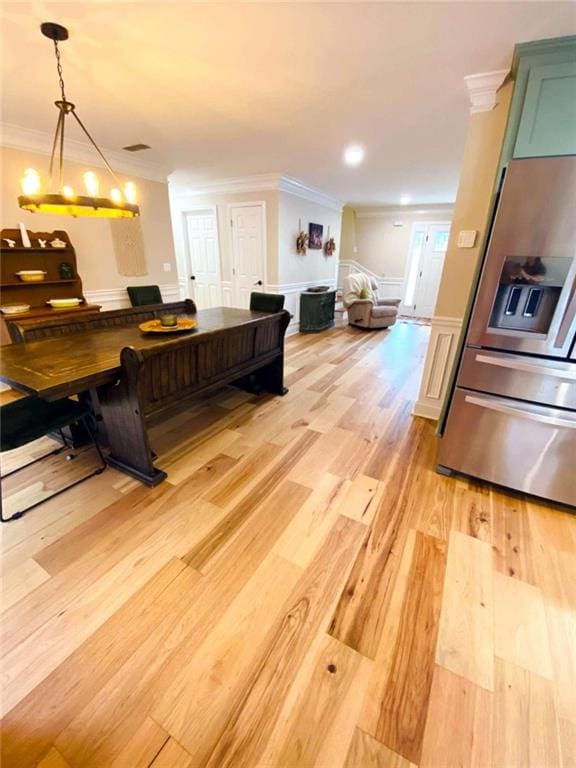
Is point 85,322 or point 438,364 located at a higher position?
point 85,322

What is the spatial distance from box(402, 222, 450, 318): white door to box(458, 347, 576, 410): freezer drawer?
19.5ft

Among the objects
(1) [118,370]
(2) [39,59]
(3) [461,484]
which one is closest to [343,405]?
(3) [461,484]

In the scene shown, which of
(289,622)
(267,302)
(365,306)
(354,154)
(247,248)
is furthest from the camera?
(365,306)

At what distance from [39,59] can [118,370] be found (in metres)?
2.15

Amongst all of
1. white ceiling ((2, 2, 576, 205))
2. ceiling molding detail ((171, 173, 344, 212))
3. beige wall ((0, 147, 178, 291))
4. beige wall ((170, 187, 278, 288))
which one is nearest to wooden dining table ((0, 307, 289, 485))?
white ceiling ((2, 2, 576, 205))

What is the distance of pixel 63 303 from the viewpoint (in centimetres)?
353

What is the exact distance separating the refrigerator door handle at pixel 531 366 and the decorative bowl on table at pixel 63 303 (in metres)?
4.08

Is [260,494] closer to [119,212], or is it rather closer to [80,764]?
[80,764]

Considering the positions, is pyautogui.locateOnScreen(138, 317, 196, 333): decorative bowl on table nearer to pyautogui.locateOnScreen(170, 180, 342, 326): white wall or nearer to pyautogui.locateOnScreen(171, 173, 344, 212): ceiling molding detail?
pyautogui.locateOnScreen(170, 180, 342, 326): white wall

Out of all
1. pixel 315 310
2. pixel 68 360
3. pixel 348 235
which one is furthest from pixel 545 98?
pixel 348 235

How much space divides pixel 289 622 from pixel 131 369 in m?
1.43

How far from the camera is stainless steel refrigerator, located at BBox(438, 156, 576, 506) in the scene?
154 cm

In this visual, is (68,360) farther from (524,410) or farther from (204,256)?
(204,256)

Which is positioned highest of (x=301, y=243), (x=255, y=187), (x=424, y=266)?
(x=255, y=187)
